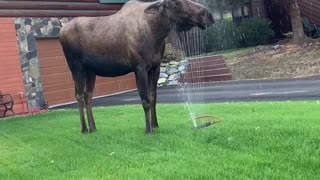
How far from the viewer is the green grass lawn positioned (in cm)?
498

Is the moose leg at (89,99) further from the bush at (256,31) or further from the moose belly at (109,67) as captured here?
the bush at (256,31)

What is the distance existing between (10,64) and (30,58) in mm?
804

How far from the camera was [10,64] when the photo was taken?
16.0m

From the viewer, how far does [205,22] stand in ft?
23.1

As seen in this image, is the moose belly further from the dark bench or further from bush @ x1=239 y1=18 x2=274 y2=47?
bush @ x1=239 y1=18 x2=274 y2=47

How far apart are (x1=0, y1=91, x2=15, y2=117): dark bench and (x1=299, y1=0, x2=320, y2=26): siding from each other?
17328mm

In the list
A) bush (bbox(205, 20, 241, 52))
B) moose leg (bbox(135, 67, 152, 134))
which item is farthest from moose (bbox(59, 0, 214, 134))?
bush (bbox(205, 20, 241, 52))

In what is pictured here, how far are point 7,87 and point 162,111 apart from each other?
7.39 m

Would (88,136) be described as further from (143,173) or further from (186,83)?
(186,83)

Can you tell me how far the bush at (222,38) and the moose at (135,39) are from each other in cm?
1949

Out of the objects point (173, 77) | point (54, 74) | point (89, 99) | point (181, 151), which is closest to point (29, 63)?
point (54, 74)

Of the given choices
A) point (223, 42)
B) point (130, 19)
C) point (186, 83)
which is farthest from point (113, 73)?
point (223, 42)

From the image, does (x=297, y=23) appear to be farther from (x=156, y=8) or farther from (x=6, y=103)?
(x=156, y=8)

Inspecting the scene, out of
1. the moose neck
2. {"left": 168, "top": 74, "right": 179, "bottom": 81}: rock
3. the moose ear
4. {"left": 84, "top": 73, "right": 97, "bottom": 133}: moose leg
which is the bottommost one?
{"left": 168, "top": 74, "right": 179, "bottom": 81}: rock
